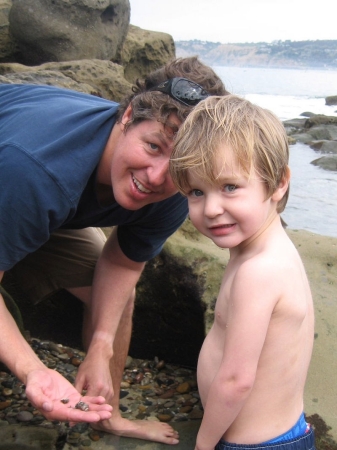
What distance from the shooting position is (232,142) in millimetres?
1774

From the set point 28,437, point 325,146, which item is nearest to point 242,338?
point 28,437

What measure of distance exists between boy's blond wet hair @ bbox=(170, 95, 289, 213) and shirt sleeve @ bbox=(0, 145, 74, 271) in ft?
1.48

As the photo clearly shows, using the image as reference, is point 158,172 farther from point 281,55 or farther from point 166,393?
point 281,55

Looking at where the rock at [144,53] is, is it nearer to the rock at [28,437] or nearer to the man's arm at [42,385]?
the rock at [28,437]

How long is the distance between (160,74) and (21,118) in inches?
23.3

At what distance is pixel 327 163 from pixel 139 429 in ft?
26.9

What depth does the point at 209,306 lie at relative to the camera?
3.00m

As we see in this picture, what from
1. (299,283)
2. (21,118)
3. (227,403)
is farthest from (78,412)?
(21,118)

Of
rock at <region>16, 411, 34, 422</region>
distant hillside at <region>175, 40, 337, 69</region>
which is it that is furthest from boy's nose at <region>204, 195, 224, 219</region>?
distant hillside at <region>175, 40, 337, 69</region>

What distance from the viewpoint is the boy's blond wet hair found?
69.9 inches

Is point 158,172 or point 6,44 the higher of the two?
point 158,172

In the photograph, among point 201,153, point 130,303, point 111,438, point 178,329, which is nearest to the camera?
point 201,153

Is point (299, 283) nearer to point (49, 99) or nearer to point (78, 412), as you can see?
point (78, 412)

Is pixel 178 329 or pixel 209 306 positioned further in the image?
pixel 178 329
